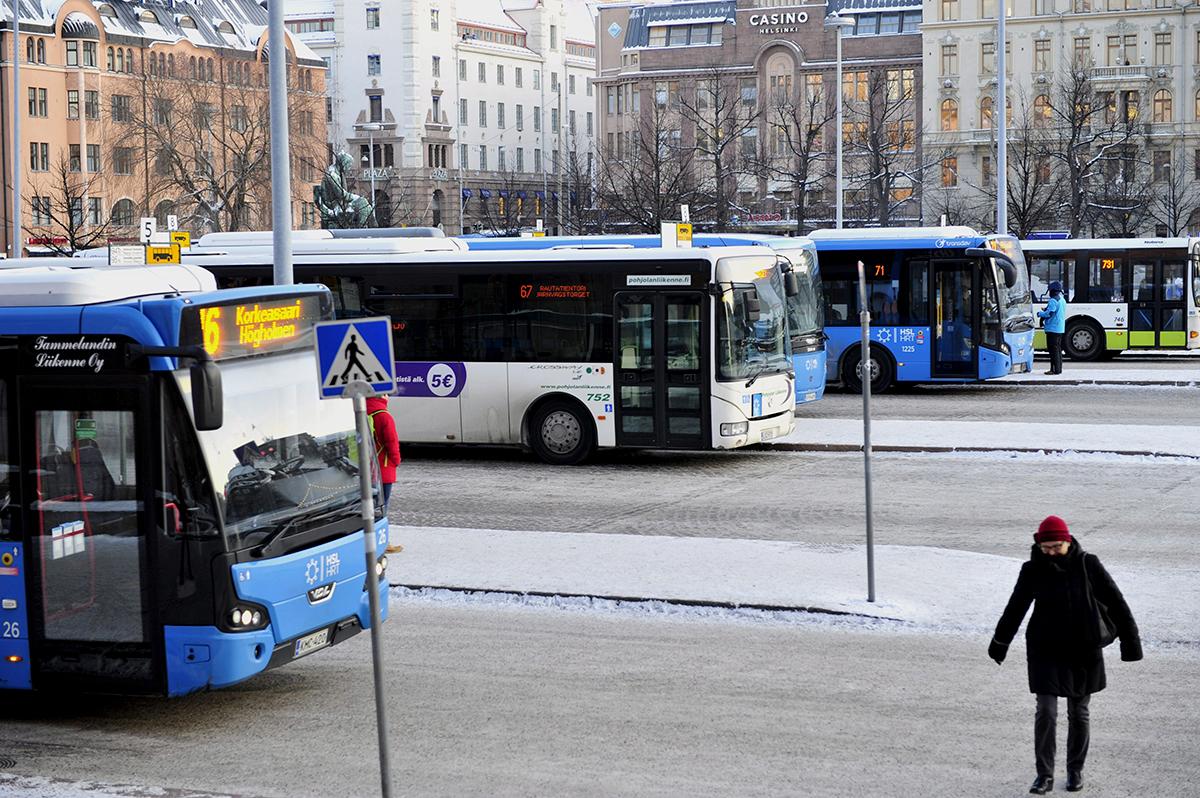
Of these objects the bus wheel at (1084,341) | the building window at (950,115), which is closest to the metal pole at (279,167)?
the bus wheel at (1084,341)

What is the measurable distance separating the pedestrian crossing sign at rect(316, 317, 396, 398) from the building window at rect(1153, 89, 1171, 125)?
92488mm

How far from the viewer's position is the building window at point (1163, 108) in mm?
94438

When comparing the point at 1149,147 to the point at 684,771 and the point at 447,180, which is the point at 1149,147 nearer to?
the point at 447,180

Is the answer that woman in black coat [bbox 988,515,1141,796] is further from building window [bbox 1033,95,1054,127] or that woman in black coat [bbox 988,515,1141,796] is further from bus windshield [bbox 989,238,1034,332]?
building window [bbox 1033,95,1054,127]

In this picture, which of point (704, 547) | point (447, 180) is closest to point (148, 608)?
point (704, 547)

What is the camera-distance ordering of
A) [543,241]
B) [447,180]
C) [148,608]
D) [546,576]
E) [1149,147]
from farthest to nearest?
[447,180] → [1149,147] → [543,241] → [546,576] → [148,608]

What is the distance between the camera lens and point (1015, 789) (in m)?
8.34

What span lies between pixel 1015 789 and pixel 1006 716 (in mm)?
1400

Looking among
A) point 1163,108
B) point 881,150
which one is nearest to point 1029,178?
point 881,150

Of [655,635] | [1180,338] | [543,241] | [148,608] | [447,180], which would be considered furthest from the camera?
[447,180]

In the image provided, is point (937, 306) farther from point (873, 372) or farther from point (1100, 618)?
point (1100, 618)

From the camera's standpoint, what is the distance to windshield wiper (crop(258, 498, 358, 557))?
967 centimetres

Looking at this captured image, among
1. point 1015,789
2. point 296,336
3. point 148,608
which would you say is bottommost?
point 1015,789

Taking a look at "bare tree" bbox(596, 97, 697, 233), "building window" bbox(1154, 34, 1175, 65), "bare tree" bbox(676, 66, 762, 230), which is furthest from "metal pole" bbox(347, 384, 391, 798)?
"building window" bbox(1154, 34, 1175, 65)
